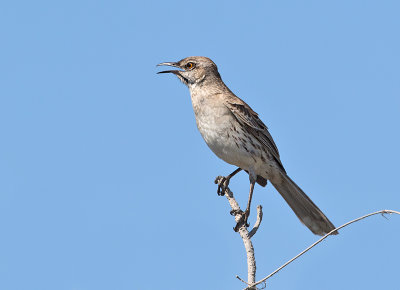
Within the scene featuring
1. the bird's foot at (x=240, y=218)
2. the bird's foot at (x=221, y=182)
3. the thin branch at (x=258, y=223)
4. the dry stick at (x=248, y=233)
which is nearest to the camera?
the dry stick at (x=248, y=233)

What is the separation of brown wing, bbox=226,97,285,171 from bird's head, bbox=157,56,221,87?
58 cm

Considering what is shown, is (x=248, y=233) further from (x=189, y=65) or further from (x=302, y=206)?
(x=189, y=65)

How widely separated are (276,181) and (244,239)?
2830 mm

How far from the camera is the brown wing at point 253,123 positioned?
28.3ft

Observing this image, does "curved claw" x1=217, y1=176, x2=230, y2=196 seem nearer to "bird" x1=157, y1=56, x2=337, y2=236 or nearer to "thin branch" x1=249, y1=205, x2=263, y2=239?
"bird" x1=157, y1=56, x2=337, y2=236

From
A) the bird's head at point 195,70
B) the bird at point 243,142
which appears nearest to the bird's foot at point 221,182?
the bird at point 243,142

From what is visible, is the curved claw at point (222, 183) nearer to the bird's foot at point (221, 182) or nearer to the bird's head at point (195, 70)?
the bird's foot at point (221, 182)

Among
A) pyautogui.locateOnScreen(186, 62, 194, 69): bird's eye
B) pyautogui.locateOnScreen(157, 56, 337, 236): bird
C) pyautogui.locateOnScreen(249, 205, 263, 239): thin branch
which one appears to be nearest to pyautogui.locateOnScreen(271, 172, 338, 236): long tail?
pyautogui.locateOnScreen(157, 56, 337, 236): bird

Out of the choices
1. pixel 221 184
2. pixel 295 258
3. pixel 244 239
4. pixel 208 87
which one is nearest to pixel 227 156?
pixel 221 184

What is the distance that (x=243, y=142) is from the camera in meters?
8.48

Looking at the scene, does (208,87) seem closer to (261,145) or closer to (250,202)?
(261,145)

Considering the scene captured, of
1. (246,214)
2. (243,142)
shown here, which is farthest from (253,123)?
(246,214)

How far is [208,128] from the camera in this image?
851 cm

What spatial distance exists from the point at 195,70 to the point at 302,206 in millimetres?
2340
